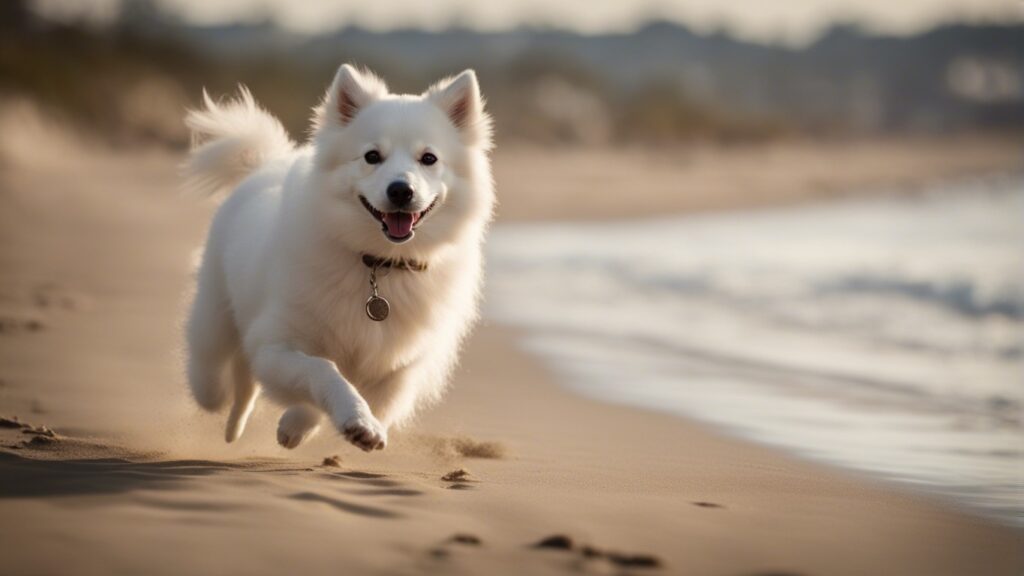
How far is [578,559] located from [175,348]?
4.47 metres

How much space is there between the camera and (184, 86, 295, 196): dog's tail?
567cm

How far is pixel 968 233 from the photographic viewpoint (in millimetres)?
20781

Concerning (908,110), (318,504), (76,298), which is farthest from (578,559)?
(908,110)

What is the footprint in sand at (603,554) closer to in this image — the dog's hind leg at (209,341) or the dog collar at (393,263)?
the dog collar at (393,263)

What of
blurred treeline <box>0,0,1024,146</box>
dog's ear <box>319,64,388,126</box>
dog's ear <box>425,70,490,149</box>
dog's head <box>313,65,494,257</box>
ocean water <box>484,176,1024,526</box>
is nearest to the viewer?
dog's head <box>313,65,494,257</box>

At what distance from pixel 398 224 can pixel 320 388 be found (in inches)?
27.1

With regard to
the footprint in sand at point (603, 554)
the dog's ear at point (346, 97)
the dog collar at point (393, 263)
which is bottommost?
the footprint in sand at point (603, 554)

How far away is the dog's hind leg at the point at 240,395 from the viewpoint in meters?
5.26

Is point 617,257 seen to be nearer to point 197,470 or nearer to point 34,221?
point 34,221

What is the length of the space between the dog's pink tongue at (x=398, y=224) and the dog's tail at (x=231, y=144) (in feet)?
5.11

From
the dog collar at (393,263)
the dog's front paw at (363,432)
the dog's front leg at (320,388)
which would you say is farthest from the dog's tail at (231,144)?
the dog's front paw at (363,432)

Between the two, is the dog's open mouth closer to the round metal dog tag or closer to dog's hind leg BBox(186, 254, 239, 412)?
the round metal dog tag

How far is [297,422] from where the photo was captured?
14.1ft

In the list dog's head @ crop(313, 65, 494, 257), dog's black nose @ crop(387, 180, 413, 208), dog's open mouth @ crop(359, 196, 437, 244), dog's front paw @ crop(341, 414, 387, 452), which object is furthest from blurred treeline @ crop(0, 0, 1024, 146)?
dog's front paw @ crop(341, 414, 387, 452)
